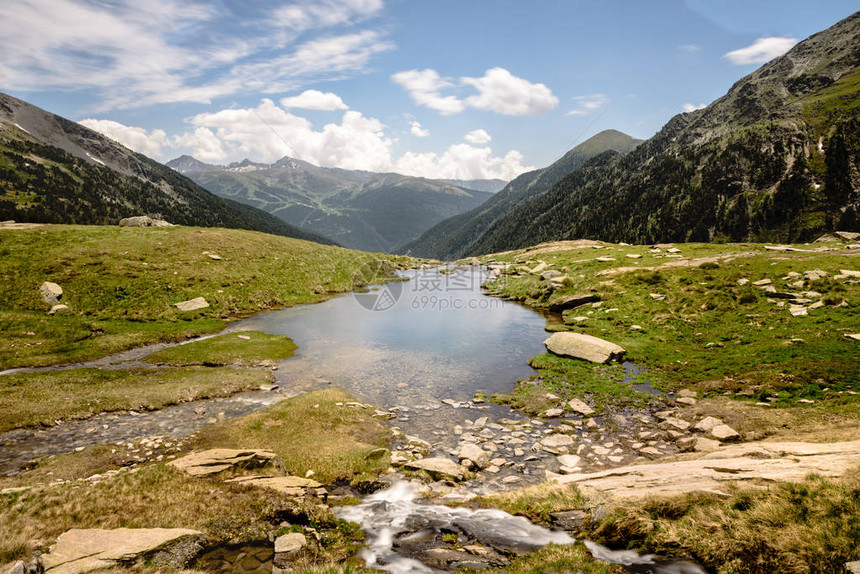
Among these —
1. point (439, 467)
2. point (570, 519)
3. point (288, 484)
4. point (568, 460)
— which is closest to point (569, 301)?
point (568, 460)

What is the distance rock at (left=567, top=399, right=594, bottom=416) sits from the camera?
22.6m

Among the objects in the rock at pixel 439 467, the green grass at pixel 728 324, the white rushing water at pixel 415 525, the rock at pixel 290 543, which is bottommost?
the rock at pixel 439 467

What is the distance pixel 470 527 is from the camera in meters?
12.5

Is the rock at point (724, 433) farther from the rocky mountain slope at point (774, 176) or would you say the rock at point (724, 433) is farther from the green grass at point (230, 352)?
the rocky mountain slope at point (774, 176)

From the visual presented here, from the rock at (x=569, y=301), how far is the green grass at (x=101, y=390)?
129ft

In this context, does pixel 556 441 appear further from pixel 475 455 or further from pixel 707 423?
pixel 707 423

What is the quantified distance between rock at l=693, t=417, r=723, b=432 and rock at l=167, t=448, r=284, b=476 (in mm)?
21865

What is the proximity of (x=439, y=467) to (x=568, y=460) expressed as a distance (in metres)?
6.73

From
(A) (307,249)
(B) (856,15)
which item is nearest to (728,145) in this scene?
(B) (856,15)

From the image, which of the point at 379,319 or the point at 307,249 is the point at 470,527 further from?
the point at 307,249

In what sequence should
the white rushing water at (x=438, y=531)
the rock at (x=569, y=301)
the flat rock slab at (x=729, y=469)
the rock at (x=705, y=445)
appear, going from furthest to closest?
1. the rock at (x=569, y=301)
2. the rock at (x=705, y=445)
3. the flat rock slab at (x=729, y=469)
4. the white rushing water at (x=438, y=531)

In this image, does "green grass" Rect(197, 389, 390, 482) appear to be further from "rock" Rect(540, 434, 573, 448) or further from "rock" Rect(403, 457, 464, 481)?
"rock" Rect(540, 434, 573, 448)

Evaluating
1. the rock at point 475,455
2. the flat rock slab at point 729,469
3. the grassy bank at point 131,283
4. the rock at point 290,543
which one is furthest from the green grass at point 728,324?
the grassy bank at point 131,283

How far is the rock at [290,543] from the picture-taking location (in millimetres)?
10250
